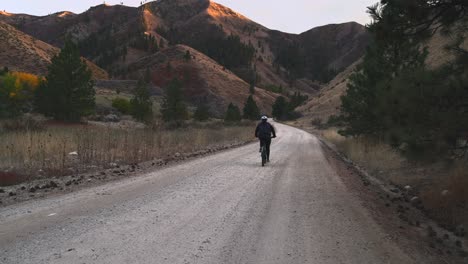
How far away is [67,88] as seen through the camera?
45.2m

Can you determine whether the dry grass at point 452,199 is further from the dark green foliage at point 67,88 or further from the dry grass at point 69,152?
the dark green foliage at point 67,88

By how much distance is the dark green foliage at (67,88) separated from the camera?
145 ft

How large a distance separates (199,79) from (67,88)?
302 ft

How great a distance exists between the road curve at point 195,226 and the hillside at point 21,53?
89.4 m

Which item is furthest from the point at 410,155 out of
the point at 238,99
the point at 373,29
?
the point at 238,99

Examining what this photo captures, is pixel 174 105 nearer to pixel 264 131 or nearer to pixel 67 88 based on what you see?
pixel 67 88

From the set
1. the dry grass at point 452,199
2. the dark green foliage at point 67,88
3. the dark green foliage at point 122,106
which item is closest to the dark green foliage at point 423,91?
the dry grass at point 452,199

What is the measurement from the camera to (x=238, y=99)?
134750 millimetres

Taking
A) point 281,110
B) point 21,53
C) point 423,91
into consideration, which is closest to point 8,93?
point 21,53

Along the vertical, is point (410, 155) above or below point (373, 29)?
below

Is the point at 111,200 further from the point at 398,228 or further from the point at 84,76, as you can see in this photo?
the point at 84,76

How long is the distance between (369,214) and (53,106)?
4422 centimetres

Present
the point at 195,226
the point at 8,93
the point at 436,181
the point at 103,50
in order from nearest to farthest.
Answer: the point at 195,226
the point at 436,181
the point at 8,93
the point at 103,50

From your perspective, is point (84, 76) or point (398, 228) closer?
point (398, 228)
